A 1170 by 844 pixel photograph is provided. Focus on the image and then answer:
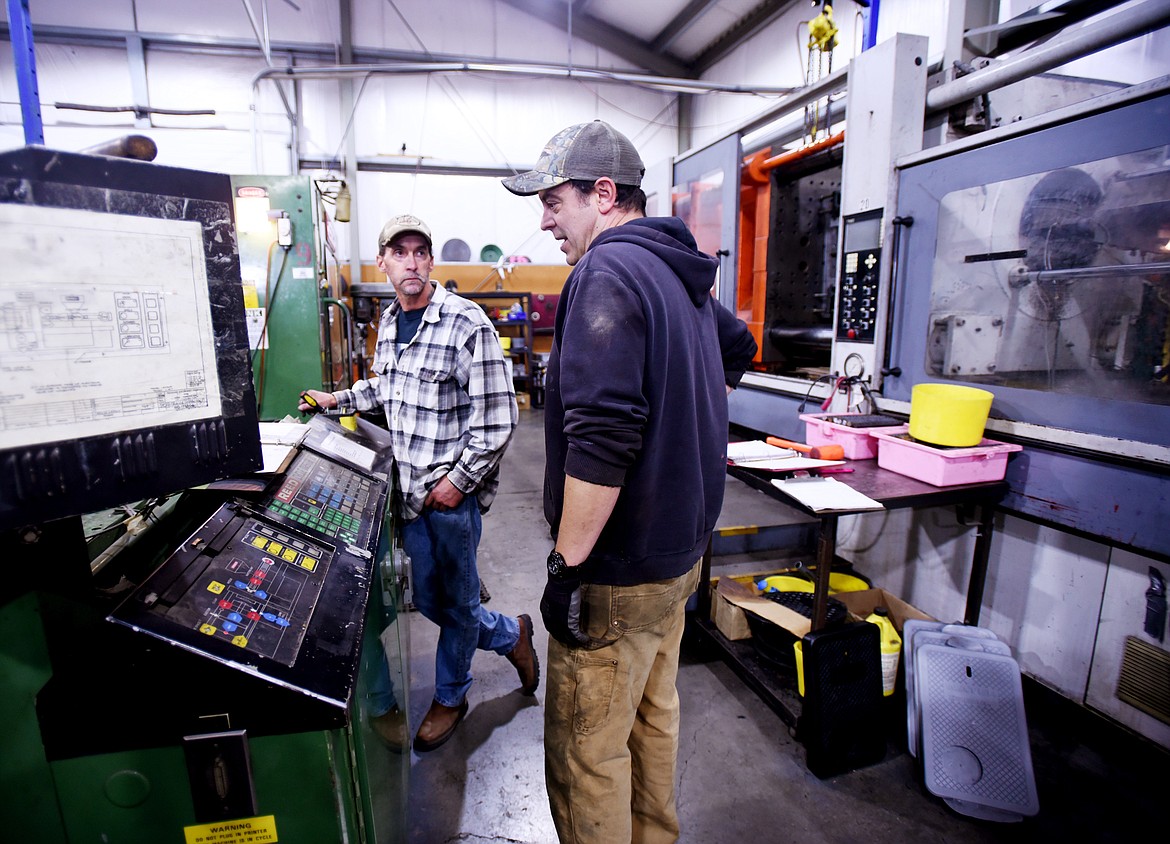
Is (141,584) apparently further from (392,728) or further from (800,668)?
(800,668)

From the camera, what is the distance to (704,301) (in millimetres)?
1184

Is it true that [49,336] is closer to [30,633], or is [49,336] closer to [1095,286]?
[30,633]

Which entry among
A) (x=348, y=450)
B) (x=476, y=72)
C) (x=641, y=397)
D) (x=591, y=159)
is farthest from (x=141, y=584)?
(x=476, y=72)

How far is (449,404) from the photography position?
1703mm

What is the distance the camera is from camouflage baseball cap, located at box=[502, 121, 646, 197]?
3.72 feet

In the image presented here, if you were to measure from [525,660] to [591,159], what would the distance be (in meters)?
1.61

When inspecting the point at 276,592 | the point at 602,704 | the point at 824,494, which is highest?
the point at 276,592

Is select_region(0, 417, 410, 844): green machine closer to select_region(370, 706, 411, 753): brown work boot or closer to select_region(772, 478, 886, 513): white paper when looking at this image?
select_region(370, 706, 411, 753): brown work boot

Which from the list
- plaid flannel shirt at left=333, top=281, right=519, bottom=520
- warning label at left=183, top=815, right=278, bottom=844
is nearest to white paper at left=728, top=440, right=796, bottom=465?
plaid flannel shirt at left=333, top=281, right=519, bottom=520

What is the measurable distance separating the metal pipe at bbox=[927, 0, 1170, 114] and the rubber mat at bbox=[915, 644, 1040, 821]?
184cm

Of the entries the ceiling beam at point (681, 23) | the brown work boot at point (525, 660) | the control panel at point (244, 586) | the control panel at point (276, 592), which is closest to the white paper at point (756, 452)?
the brown work boot at point (525, 660)

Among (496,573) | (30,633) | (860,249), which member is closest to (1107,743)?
(860,249)

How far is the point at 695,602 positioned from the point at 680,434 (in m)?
1.54

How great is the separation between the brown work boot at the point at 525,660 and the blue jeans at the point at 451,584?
0.17 m
